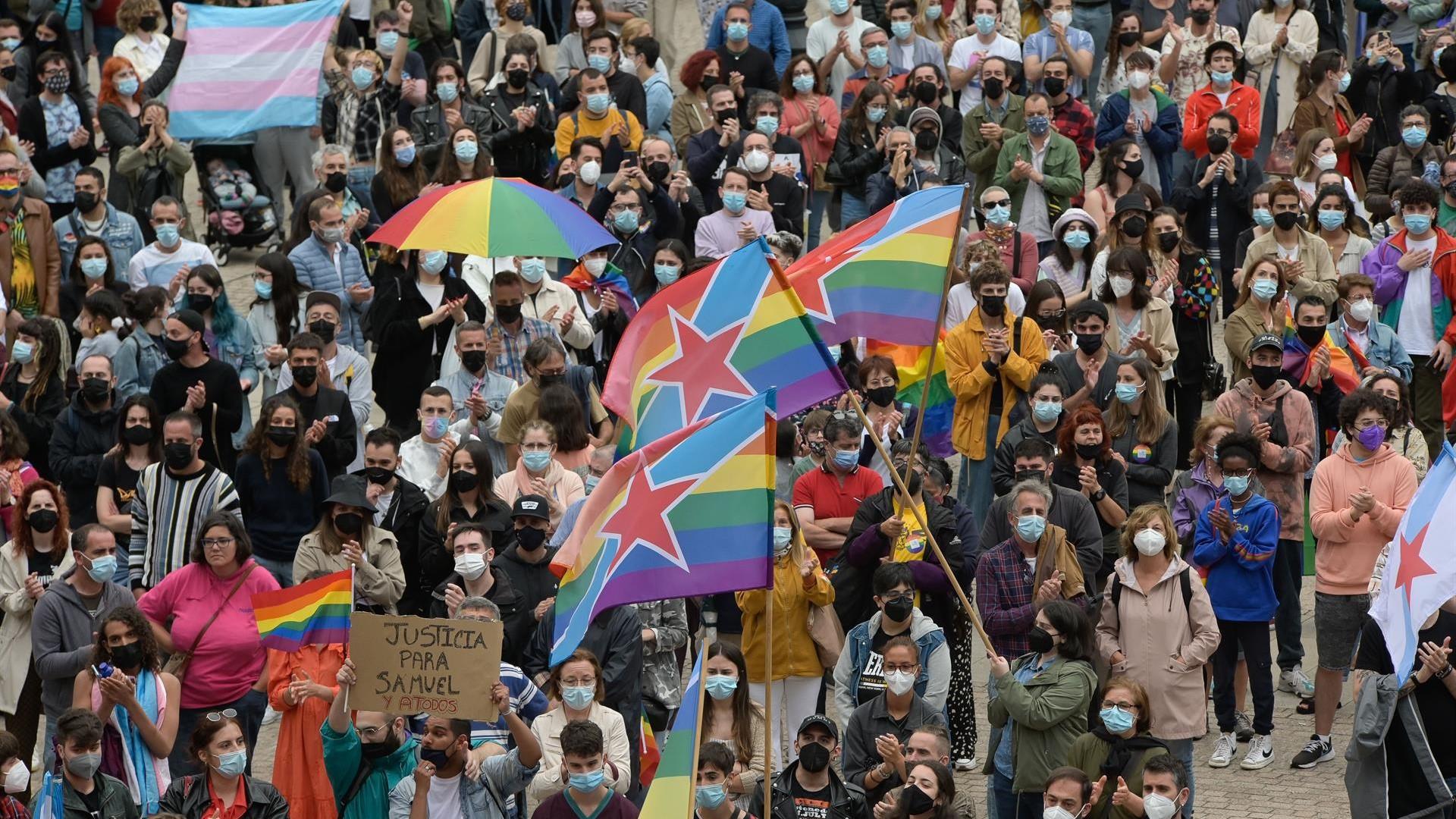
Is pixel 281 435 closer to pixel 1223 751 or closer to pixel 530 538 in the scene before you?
pixel 530 538

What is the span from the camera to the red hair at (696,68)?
20500mm

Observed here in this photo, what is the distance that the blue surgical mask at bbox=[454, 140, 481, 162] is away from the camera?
59.3ft

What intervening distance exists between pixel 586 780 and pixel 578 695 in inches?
23.0

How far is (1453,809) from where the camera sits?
1173cm

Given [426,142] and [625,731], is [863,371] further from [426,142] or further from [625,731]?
[426,142]

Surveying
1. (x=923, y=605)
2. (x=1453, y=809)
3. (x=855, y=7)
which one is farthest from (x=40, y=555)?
(x=855, y=7)

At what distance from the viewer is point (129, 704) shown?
12.7 metres

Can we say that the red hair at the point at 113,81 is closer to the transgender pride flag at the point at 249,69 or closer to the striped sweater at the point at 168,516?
the transgender pride flag at the point at 249,69

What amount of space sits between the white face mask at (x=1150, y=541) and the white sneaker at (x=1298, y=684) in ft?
7.10

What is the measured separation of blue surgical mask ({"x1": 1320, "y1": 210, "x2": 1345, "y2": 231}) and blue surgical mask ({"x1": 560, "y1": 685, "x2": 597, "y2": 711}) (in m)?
7.32

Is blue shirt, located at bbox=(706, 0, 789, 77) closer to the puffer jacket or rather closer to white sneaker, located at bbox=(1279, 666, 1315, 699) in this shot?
white sneaker, located at bbox=(1279, 666, 1315, 699)

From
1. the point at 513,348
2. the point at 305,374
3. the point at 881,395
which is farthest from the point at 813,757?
the point at 513,348

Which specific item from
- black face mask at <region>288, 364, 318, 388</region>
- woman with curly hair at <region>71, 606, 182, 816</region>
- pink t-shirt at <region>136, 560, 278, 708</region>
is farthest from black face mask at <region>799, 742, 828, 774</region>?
black face mask at <region>288, 364, 318, 388</region>

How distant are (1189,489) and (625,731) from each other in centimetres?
361
